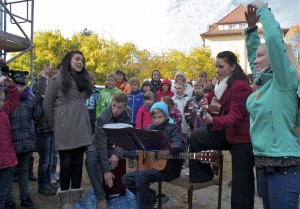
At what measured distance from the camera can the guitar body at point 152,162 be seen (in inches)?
173

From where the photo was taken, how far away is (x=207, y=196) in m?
5.52

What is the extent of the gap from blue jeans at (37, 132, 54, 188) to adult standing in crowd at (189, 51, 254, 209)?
2834mm

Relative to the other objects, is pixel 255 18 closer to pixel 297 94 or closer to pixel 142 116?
pixel 297 94

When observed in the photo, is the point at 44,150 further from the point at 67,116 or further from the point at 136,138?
the point at 136,138

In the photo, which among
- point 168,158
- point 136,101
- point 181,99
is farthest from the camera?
point 136,101

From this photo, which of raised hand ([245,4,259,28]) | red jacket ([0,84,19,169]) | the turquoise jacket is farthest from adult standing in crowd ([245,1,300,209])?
red jacket ([0,84,19,169])

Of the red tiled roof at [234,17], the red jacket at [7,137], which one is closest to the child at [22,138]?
the red jacket at [7,137]

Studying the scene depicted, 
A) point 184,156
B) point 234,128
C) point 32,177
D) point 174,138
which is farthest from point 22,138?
point 234,128

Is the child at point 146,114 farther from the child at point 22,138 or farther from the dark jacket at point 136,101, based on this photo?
the child at point 22,138

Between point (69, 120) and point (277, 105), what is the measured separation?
2.79 meters

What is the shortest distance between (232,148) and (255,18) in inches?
51.9

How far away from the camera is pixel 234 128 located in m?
3.49

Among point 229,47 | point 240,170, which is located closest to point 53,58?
A: point 229,47

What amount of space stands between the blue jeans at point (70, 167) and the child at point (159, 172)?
0.63 m
